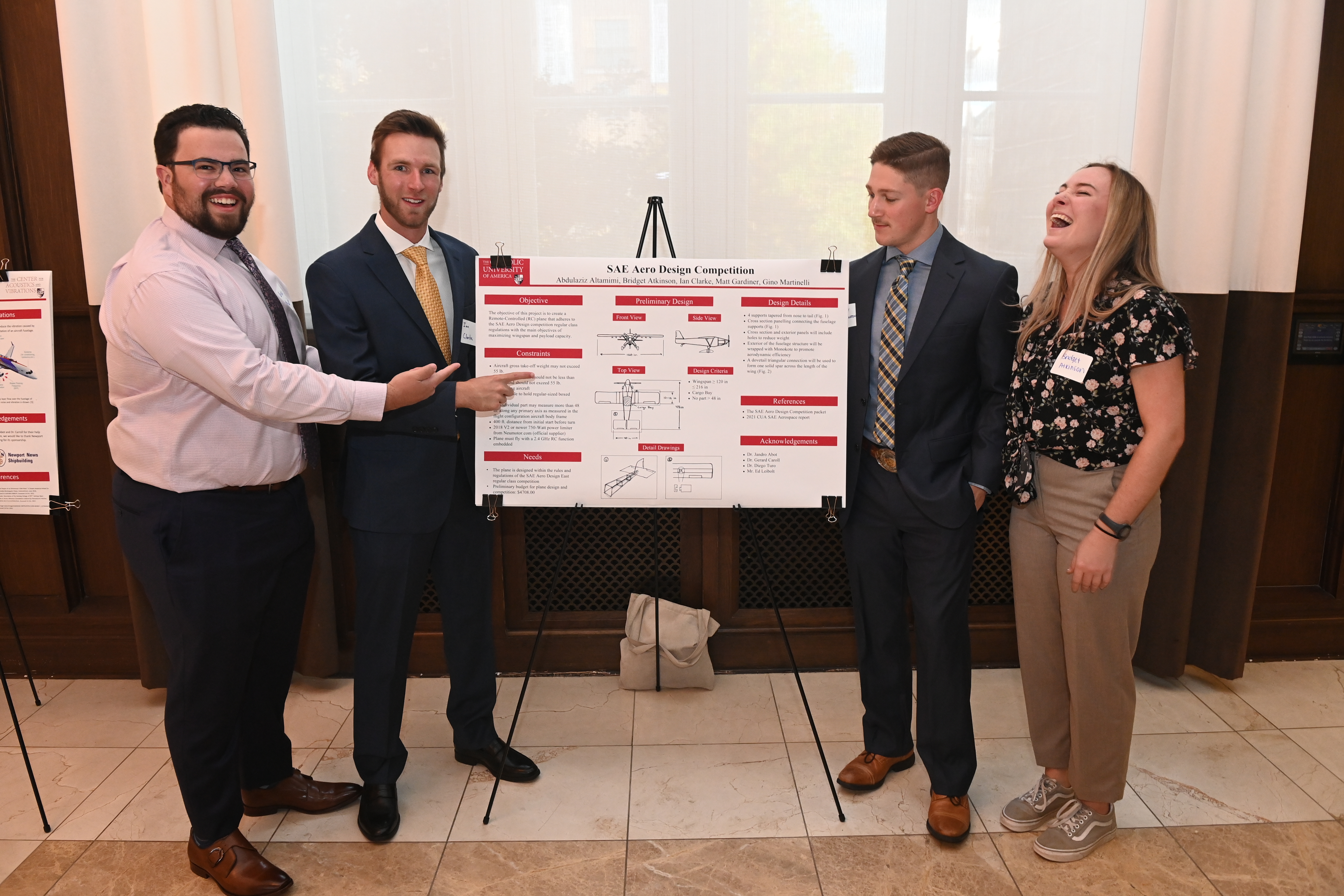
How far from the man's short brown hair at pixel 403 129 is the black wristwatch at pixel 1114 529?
6.10 feet

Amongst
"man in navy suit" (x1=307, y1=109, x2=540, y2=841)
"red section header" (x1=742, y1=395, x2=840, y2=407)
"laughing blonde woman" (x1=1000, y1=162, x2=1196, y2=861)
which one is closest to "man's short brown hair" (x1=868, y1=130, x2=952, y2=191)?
"laughing blonde woman" (x1=1000, y1=162, x2=1196, y2=861)

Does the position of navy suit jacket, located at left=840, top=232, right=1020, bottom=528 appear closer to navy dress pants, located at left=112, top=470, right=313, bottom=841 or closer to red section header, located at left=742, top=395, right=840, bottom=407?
red section header, located at left=742, top=395, right=840, bottom=407

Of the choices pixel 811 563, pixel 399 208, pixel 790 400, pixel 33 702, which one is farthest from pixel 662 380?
pixel 33 702

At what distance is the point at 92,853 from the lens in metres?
2.23

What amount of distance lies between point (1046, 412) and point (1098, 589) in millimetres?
433

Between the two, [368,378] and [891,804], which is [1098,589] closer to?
[891,804]

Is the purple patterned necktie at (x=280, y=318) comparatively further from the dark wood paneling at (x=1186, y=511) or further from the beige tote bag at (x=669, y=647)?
the dark wood paneling at (x=1186, y=511)

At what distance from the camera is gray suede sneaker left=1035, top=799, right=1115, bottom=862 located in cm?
216

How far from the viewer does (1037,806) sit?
90.2 inches

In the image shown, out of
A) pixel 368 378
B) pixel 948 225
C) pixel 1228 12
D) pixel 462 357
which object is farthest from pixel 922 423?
pixel 1228 12

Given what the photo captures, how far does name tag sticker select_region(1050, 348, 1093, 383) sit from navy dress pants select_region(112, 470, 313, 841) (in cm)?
190

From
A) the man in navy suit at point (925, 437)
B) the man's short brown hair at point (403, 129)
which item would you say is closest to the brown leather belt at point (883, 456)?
the man in navy suit at point (925, 437)

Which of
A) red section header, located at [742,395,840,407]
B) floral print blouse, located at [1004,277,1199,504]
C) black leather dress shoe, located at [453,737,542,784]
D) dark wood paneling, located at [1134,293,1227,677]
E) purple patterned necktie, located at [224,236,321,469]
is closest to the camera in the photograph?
floral print blouse, located at [1004,277,1199,504]

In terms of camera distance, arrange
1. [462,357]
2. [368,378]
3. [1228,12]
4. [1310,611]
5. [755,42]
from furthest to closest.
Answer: [1310,611], [755,42], [1228,12], [462,357], [368,378]
